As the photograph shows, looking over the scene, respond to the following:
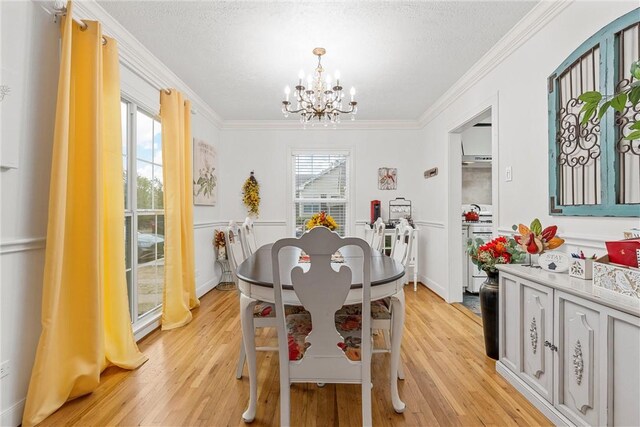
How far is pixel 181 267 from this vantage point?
10.4 feet

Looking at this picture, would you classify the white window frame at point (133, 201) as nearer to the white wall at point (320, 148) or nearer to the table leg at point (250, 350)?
the table leg at point (250, 350)

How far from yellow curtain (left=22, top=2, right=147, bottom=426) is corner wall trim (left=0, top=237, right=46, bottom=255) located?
98 mm

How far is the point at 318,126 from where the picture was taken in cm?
485

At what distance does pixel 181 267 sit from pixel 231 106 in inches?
89.1

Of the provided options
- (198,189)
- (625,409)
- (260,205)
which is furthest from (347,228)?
(625,409)

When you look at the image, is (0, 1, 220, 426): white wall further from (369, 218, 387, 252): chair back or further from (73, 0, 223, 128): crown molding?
(369, 218, 387, 252): chair back

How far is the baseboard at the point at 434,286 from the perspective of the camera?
3947 mm

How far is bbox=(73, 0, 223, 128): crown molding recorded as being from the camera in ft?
6.94

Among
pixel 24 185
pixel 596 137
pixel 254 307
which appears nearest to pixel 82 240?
pixel 24 185

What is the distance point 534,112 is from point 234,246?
2.48 metres

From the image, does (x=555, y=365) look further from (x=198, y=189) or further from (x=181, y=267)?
(x=198, y=189)

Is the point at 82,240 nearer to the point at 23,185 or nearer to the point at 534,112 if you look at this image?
the point at 23,185

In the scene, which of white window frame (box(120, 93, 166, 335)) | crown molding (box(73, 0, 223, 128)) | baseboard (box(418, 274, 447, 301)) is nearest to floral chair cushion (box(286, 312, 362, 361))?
white window frame (box(120, 93, 166, 335))

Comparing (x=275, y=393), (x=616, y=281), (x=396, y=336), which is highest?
(x=616, y=281)
